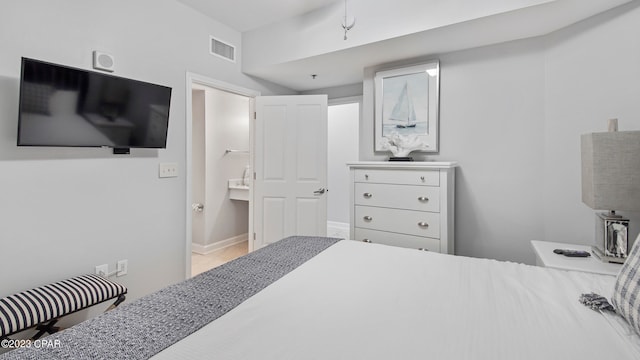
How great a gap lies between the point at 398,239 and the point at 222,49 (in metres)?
2.58

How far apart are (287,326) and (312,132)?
267 cm

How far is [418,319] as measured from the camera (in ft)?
3.25

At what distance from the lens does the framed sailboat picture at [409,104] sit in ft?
9.47

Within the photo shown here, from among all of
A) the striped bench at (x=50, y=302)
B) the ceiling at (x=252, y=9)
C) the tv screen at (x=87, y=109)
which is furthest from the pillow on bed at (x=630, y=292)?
the tv screen at (x=87, y=109)

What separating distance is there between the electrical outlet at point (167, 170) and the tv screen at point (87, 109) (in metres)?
0.20

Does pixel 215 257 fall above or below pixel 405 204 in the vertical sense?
below

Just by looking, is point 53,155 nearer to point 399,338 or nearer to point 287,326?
point 287,326

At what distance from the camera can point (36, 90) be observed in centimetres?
177

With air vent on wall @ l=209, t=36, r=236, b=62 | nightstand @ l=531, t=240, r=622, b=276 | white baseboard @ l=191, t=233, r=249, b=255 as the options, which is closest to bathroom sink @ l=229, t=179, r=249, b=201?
white baseboard @ l=191, t=233, r=249, b=255

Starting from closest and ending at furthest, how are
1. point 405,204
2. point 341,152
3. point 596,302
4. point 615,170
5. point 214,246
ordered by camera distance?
point 596,302 < point 615,170 < point 405,204 < point 214,246 < point 341,152

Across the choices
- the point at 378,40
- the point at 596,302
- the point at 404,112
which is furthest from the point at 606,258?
the point at 378,40

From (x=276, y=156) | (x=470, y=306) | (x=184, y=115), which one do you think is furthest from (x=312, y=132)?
(x=470, y=306)

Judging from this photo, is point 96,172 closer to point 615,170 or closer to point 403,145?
point 403,145

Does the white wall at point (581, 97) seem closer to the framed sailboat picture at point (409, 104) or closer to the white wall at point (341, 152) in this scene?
the framed sailboat picture at point (409, 104)
